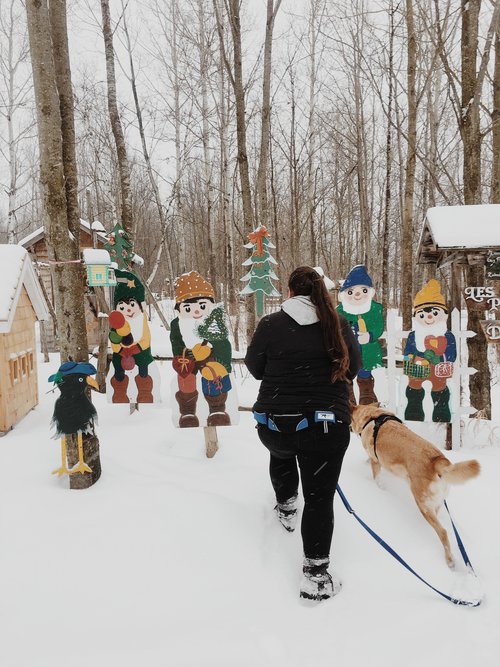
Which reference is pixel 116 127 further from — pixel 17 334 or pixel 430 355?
pixel 430 355

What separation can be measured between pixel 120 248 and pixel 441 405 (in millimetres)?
4397

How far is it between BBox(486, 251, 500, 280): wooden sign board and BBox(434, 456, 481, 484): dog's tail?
2.71 m

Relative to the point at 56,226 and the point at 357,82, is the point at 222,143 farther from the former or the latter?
the point at 56,226

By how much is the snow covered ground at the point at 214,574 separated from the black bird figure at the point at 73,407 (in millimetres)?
411

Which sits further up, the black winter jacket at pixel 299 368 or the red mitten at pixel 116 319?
the red mitten at pixel 116 319

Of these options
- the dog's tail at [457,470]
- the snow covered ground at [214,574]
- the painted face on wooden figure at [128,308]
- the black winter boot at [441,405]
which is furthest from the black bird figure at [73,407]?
the black winter boot at [441,405]

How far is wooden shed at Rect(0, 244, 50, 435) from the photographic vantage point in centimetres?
616

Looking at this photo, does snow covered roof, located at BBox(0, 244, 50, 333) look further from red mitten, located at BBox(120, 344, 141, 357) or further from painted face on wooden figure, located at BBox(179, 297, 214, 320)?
painted face on wooden figure, located at BBox(179, 297, 214, 320)

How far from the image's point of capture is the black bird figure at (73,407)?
3.86m

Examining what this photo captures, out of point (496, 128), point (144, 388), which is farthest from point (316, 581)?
point (496, 128)

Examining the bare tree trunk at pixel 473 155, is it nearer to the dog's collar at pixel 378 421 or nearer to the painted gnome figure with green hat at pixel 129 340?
the dog's collar at pixel 378 421

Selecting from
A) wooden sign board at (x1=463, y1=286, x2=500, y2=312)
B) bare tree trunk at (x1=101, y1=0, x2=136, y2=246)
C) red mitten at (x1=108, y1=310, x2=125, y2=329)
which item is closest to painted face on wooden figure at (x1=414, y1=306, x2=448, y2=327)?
wooden sign board at (x1=463, y1=286, x2=500, y2=312)

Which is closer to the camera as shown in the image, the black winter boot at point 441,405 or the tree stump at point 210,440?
the tree stump at point 210,440

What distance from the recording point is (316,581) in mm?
2771
